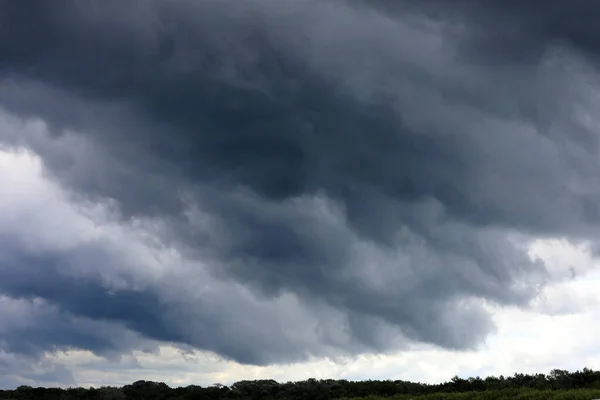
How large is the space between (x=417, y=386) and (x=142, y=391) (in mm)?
29738

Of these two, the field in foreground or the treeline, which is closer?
the field in foreground

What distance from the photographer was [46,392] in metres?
72.2

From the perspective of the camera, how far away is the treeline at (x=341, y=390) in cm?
5375

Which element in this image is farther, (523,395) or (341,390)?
(341,390)

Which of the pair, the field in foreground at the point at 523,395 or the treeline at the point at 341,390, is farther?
the treeline at the point at 341,390

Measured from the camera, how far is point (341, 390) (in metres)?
65.6

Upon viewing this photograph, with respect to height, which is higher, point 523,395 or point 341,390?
point 341,390

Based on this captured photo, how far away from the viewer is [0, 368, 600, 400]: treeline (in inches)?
2116

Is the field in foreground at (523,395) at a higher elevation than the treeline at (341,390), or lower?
lower

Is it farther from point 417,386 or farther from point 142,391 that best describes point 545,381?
point 142,391

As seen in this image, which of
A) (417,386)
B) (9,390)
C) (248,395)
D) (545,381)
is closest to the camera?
(545,381)

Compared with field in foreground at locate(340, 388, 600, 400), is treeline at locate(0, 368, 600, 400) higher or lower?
higher

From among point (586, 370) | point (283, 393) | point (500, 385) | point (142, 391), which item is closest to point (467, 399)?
point (500, 385)

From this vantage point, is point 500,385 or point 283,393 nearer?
point 500,385
